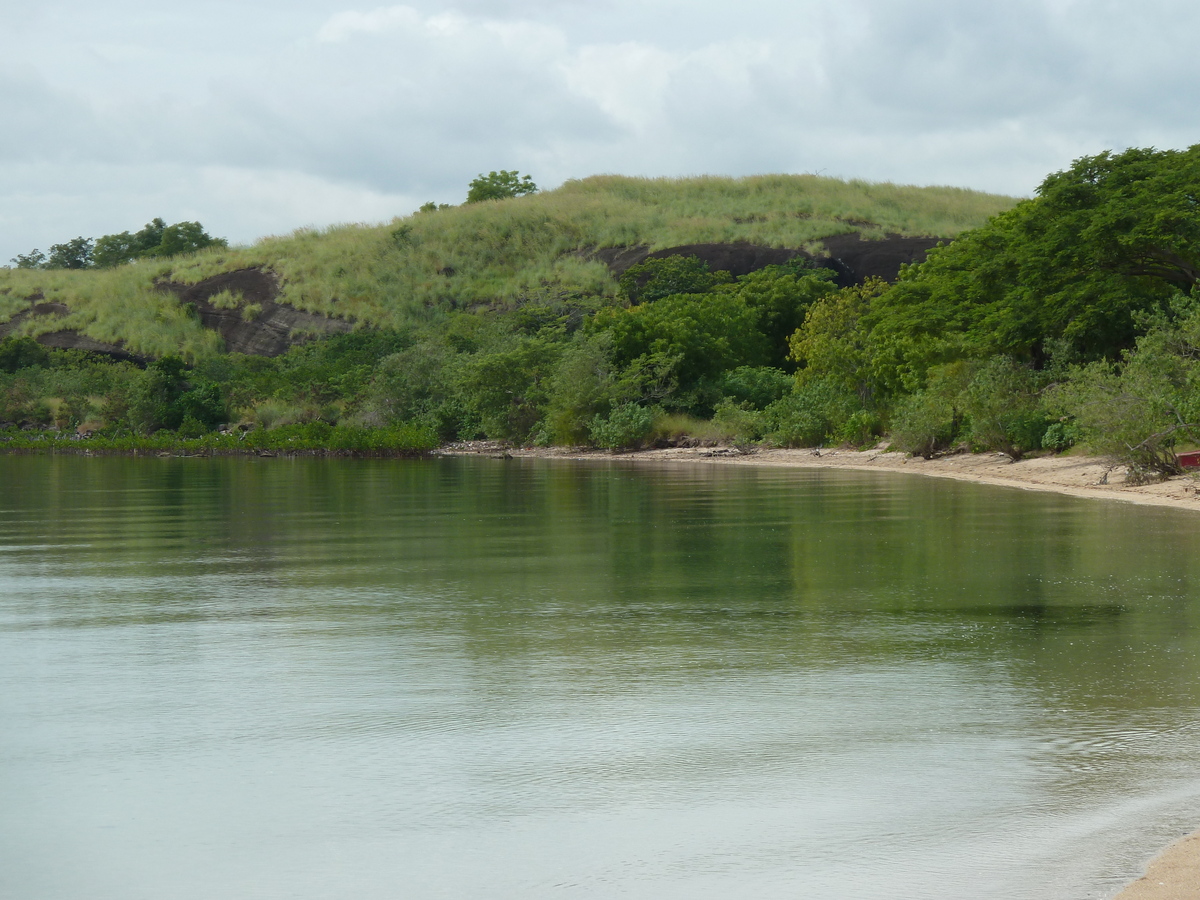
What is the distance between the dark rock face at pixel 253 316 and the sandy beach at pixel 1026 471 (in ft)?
90.0

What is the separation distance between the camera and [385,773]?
6133 millimetres

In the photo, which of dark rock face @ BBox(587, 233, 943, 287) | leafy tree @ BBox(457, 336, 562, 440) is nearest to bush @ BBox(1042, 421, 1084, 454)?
leafy tree @ BBox(457, 336, 562, 440)

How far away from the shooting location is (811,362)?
5156cm

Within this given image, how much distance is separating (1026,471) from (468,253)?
2489 inches

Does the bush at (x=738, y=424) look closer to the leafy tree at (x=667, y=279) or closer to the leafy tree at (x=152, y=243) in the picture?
the leafy tree at (x=667, y=279)

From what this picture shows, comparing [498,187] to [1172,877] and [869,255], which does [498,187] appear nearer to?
Answer: [869,255]

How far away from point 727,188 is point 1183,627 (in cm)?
9782

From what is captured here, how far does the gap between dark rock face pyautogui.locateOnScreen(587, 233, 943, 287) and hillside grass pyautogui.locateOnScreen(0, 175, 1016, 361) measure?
1460 millimetres

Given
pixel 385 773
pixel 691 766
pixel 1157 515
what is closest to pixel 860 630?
pixel 691 766

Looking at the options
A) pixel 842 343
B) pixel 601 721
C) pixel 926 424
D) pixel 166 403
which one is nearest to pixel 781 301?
pixel 842 343

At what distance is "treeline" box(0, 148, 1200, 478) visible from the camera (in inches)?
1286

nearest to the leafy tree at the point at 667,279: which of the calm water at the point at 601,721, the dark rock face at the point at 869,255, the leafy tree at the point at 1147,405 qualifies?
the dark rock face at the point at 869,255

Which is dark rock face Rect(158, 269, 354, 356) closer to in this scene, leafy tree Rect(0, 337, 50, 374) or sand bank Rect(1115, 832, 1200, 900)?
leafy tree Rect(0, 337, 50, 374)

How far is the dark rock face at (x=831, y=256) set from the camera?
81375mm
